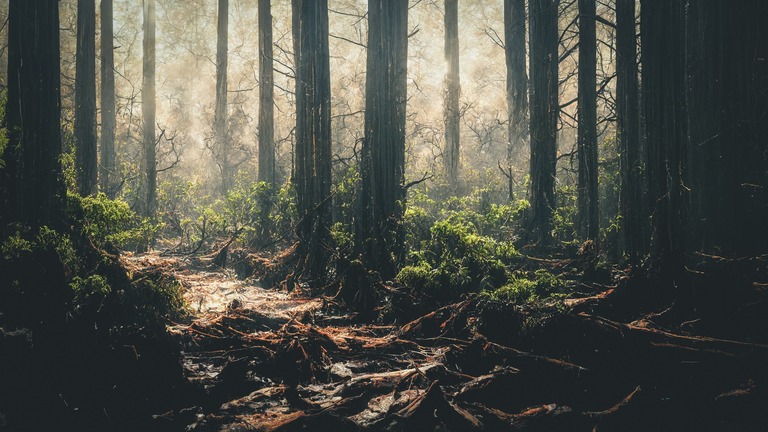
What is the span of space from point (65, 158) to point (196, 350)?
3200 millimetres

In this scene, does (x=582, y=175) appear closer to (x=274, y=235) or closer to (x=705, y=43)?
(x=705, y=43)

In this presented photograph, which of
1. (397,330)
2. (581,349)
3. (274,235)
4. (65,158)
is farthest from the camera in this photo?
(274,235)

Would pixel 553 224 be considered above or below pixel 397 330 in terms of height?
above

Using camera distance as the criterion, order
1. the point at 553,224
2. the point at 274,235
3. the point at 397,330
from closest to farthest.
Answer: the point at 397,330 → the point at 553,224 → the point at 274,235

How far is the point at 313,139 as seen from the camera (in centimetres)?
903

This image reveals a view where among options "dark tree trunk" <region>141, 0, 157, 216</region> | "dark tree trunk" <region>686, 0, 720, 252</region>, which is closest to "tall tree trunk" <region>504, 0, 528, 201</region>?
"dark tree trunk" <region>686, 0, 720, 252</region>

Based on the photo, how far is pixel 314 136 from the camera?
29.7 feet

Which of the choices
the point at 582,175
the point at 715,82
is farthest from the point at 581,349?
the point at 582,175

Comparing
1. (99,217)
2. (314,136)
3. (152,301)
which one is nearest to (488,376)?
(152,301)

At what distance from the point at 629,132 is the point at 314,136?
481 centimetres

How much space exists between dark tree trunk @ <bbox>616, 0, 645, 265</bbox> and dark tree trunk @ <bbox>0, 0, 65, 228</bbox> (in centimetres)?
649

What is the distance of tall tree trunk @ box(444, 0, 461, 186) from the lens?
19938 millimetres

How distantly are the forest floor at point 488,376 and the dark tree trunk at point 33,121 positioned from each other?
2194 millimetres

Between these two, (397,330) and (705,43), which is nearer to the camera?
(397,330)
